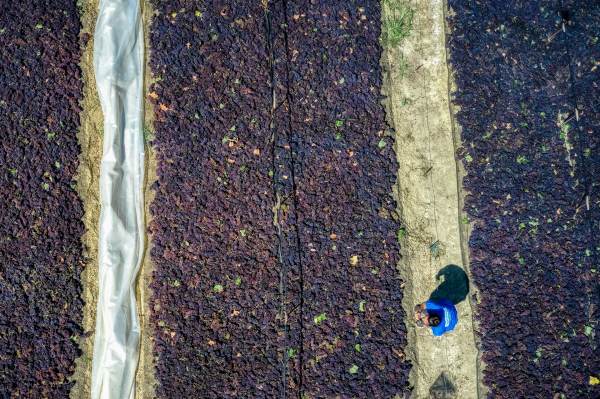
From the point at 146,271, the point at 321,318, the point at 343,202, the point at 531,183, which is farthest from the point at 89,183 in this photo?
the point at 531,183

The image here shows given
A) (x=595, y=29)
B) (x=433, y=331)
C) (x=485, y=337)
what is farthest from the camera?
(x=595, y=29)

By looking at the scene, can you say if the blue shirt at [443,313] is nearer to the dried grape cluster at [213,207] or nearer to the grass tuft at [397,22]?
the dried grape cluster at [213,207]

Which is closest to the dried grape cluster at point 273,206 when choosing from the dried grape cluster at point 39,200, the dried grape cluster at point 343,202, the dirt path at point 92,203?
the dried grape cluster at point 343,202

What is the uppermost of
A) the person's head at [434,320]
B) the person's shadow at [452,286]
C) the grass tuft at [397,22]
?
the grass tuft at [397,22]

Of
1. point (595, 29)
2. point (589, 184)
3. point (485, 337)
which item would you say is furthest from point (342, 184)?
point (595, 29)

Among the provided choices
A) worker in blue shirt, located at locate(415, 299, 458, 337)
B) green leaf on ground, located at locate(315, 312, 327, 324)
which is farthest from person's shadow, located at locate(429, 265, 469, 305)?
green leaf on ground, located at locate(315, 312, 327, 324)

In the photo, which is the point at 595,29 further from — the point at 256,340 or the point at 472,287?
the point at 256,340

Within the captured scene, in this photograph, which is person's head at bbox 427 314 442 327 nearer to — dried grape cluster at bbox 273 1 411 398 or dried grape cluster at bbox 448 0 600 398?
dried grape cluster at bbox 273 1 411 398
